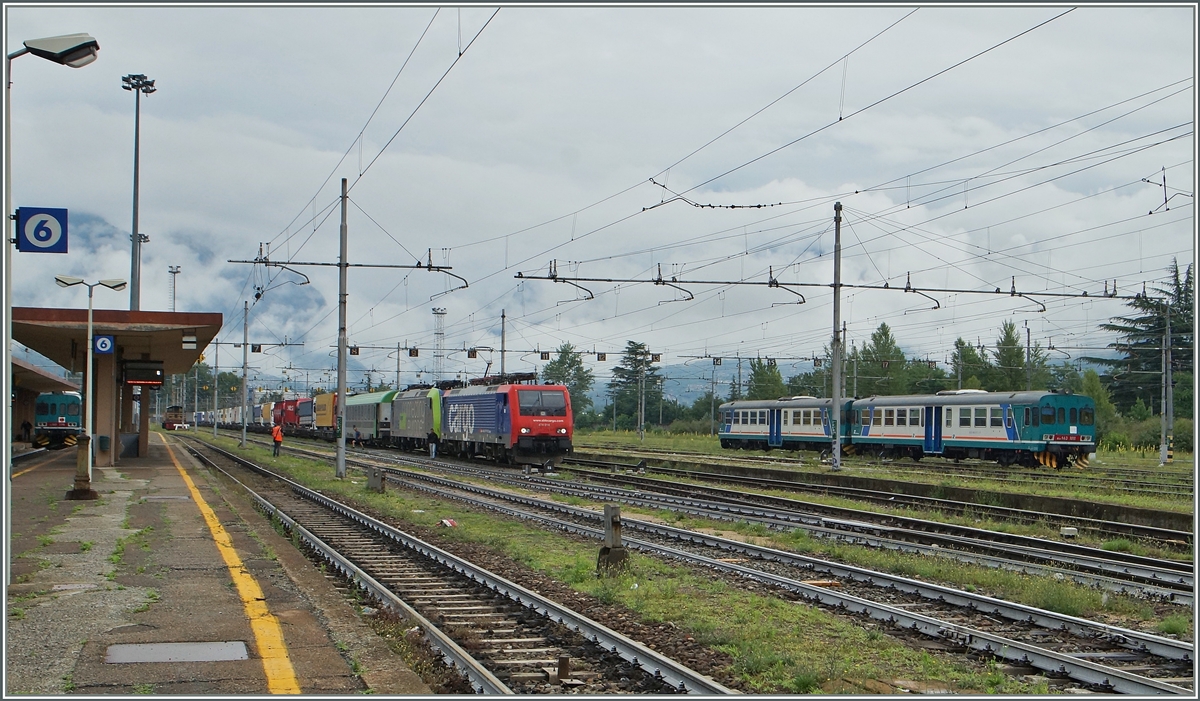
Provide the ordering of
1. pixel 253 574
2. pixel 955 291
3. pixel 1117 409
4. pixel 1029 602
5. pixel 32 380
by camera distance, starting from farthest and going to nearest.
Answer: pixel 1117 409 → pixel 32 380 → pixel 955 291 → pixel 253 574 → pixel 1029 602

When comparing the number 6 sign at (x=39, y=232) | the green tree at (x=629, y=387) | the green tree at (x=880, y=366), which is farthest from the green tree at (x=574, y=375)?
the number 6 sign at (x=39, y=232)

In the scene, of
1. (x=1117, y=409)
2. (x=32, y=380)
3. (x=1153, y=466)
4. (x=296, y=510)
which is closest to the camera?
(x=296, y=510)

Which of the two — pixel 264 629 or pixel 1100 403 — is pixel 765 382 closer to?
pixel 1100 403

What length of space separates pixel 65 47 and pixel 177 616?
5.24 m

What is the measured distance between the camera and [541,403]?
3422 centimetres

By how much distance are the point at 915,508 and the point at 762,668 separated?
14.4 metres

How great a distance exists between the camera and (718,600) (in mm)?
10258

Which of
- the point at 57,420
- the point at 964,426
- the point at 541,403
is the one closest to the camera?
the point at 541,403

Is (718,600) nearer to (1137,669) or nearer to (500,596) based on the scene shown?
(500,596)

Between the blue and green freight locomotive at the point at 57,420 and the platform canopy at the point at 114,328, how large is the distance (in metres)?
18.8

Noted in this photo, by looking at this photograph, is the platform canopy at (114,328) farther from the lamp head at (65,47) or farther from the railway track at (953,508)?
the lamp head at (65,47)

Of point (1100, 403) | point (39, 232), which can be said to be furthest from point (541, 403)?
point (1100, 403)

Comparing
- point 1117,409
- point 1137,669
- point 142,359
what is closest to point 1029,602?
point 1137,669

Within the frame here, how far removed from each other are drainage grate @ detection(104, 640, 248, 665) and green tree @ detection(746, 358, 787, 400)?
79.6m
